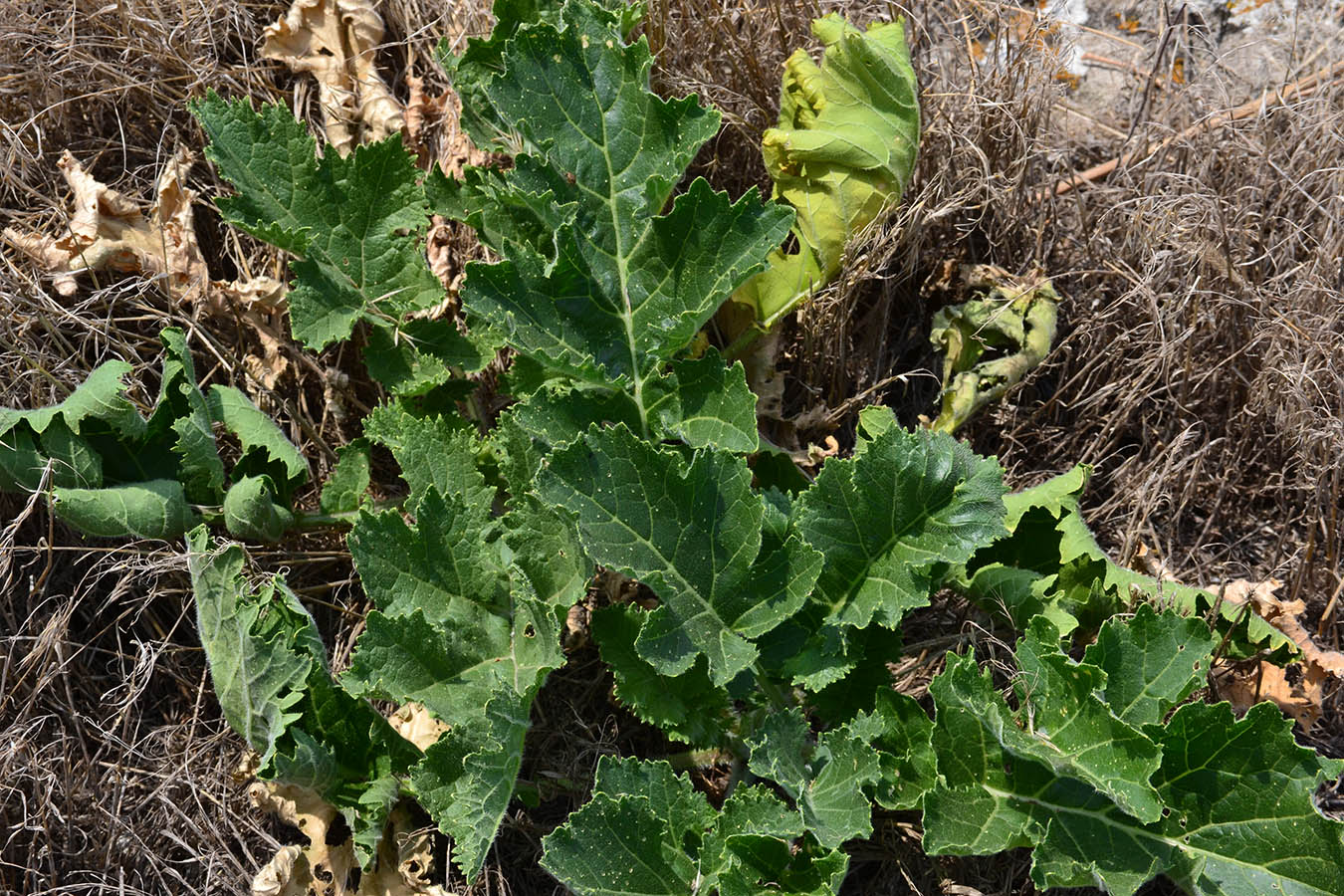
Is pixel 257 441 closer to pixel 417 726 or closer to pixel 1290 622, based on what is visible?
pixel 417 726

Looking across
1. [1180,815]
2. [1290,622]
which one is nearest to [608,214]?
[1180,815]

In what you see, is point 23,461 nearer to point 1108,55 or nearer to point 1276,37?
point 1108,55

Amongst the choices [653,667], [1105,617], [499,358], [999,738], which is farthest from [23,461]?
[1105,617]

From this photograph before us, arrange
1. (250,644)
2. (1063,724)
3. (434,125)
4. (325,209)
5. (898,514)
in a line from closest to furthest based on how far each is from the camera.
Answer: (1063,724)
(898,514)
(250,644)
(325,209)
(434,125)

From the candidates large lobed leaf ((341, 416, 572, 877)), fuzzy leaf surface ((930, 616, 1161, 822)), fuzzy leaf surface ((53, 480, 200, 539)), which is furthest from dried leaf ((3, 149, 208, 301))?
fuzzy leaf surface ((930, 616, 1161, 822))

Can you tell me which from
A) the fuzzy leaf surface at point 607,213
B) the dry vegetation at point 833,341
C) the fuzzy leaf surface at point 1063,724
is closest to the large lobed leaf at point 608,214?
the fuzzy leaf surface at point 607,213

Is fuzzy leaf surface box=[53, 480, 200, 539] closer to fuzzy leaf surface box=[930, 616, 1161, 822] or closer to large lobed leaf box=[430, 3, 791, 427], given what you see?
large lobed leaf box=[430, 3, 791, 427]

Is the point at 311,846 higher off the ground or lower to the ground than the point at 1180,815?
lower
